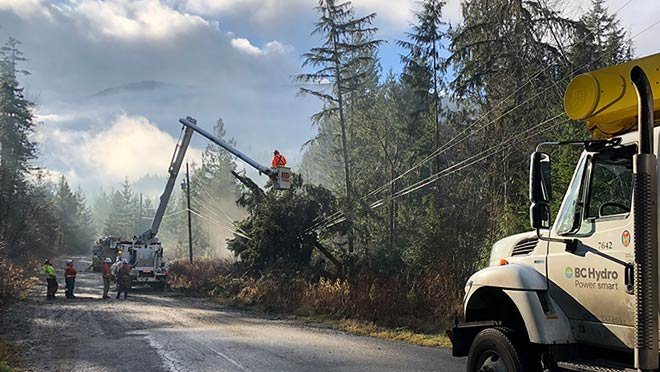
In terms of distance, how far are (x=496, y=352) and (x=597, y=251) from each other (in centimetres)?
158

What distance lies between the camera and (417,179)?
3344 centimetres

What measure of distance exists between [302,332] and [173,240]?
10737 centimetres

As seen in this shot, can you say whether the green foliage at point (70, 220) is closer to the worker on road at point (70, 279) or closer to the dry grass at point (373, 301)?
the worker on road at point (70, 279)

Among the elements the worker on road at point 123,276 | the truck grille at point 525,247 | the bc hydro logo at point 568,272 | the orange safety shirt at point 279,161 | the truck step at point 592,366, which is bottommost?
the worker on road at point 123,276

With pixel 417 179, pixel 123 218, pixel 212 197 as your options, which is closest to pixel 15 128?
pixel 212 197

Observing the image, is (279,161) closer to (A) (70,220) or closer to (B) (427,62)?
(B) (427,62)

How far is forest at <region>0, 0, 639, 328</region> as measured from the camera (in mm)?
16297

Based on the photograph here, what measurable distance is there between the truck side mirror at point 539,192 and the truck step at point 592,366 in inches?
45.4

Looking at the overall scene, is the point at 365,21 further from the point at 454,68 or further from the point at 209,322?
the point at 209,322

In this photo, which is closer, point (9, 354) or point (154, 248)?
point (9, 354)

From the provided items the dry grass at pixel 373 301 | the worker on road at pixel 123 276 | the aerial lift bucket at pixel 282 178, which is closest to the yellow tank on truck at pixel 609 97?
the dry grass at pixel 373 301

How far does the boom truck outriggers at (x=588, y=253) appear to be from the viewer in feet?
13.7

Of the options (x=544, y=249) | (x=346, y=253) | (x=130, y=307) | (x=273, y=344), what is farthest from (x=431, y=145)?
(x=544, y=249)

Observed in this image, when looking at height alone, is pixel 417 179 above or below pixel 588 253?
above
